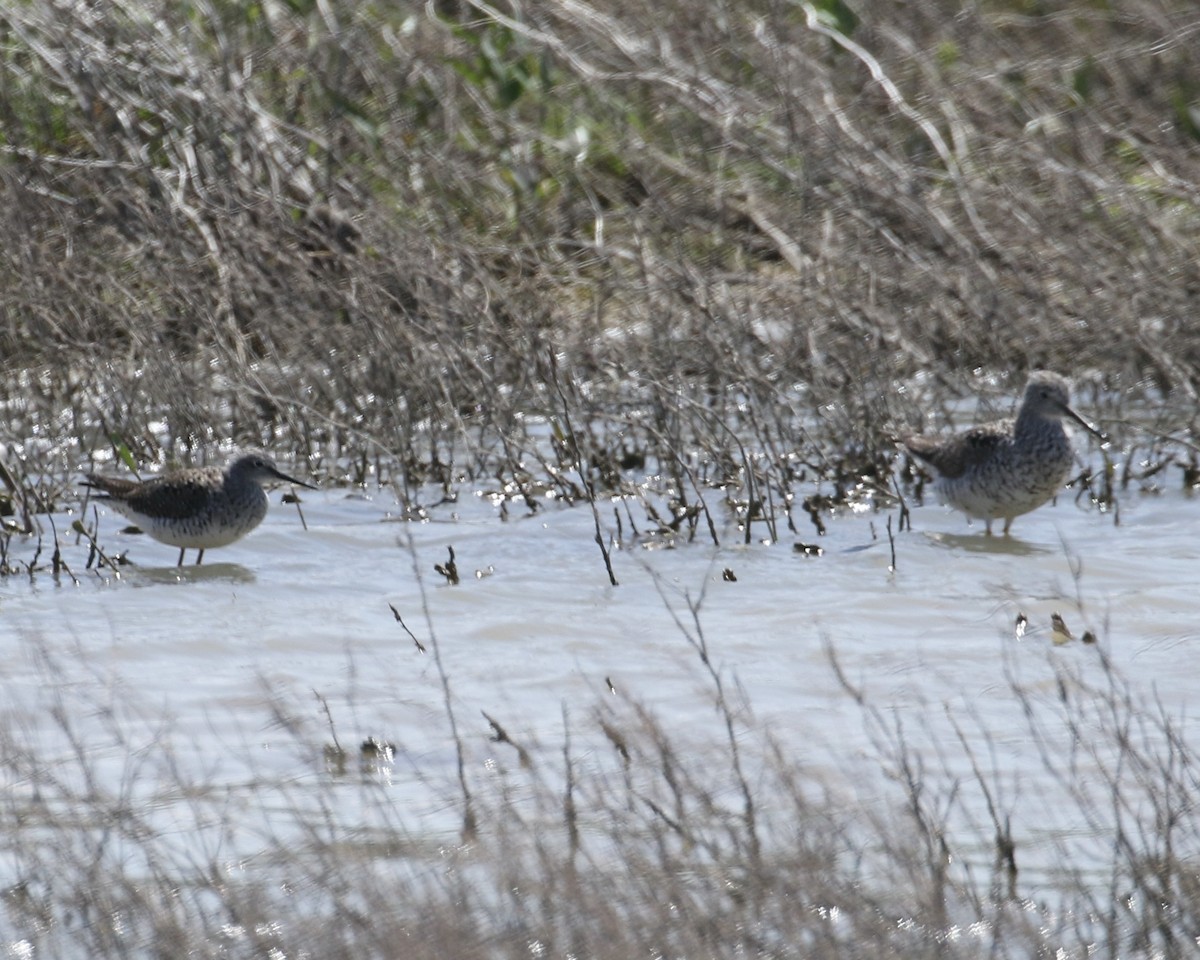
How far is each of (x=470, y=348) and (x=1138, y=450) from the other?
3765mm

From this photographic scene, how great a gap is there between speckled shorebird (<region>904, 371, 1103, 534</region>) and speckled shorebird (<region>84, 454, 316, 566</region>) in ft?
10.1

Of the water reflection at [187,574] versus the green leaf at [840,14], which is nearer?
the water reflection at [187,574]

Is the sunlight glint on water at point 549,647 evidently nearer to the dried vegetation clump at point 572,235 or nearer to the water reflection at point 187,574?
the water reflection at point 187,574

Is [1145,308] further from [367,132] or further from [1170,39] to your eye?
[367,132]

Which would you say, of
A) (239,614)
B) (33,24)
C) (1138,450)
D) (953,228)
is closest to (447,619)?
(239,614)

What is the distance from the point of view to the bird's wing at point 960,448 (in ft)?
29.3

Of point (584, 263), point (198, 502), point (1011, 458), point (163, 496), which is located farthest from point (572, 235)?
point (198, 502)

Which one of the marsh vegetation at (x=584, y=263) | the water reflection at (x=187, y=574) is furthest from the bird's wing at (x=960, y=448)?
the water reflection at (x=187, y=574)

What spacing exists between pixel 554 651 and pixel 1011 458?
9.70ft

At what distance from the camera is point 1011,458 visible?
883 centimetres

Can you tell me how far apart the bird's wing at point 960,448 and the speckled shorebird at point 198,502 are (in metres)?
3.04

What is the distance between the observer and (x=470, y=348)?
1052 cm

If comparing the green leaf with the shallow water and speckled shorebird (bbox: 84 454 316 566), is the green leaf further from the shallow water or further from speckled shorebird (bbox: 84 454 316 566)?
speckled shorebird (bbox: 84 454 316 566)

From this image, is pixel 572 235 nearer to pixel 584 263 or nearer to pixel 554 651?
pixel 584 263
